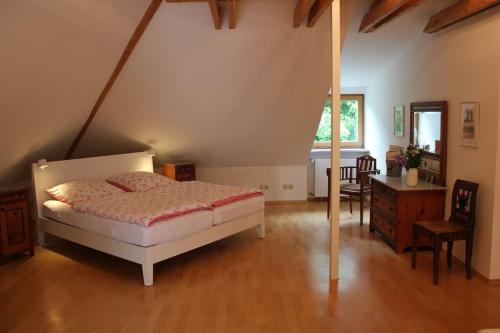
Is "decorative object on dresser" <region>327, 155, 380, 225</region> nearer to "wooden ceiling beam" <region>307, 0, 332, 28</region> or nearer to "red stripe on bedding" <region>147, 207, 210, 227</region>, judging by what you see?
"wooden ceiling beam" <region>307, 0, 332, 28</region>

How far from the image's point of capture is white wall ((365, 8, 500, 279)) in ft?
11.5

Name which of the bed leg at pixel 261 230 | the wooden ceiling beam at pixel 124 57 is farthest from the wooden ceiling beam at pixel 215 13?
the bed leg at pixel 261 230

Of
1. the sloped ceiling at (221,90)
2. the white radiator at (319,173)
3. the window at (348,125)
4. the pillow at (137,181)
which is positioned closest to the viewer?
the sloped ceiling at (221,90)

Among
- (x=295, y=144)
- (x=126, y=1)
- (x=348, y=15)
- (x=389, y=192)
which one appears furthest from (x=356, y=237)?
(x=126, y=1)

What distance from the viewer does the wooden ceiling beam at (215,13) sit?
137 inches

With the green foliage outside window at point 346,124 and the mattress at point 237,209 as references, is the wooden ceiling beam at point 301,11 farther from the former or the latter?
the green foliage outside window at point 346,124

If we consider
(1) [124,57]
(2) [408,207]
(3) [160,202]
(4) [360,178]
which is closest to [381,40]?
(4) [360,178]

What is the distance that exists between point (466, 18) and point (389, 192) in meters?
1.75

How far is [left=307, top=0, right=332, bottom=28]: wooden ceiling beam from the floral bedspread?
1863 millimetres

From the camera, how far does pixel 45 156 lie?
208 inches

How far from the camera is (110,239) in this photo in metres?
3.93

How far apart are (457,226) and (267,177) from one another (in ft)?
10.8

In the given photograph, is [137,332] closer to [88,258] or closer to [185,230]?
[185,230]

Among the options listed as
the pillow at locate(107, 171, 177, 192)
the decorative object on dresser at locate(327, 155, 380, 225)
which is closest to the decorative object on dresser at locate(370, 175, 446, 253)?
the decorative object on dresser at locate(327, 155, 380, 225)
